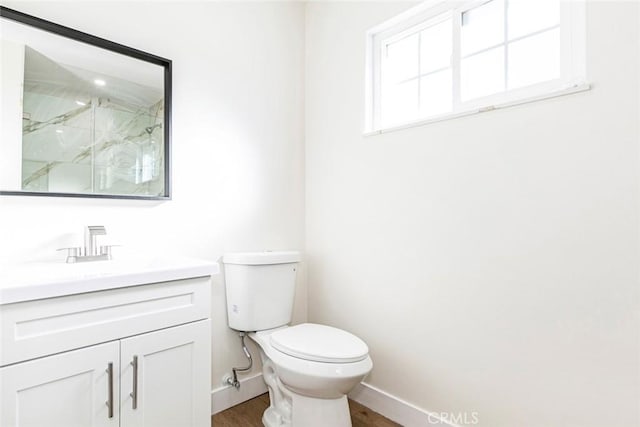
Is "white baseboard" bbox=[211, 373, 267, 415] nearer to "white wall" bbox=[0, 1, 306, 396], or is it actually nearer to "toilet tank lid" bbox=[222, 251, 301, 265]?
"white wall" bbox=[0, 1, 306, 396]

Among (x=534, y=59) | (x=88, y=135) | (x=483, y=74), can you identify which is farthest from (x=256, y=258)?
(x=534, y=59)

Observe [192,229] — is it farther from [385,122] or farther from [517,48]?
[517,48]

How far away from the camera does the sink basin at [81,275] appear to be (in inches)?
36.6

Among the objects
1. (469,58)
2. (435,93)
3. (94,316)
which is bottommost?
(94,316)

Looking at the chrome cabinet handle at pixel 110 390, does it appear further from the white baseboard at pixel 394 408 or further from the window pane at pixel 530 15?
the window pane at pixel 530 15

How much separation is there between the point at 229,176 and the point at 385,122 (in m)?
0.90

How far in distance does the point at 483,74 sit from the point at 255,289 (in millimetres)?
1458

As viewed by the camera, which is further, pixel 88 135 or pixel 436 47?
pixel 436 47

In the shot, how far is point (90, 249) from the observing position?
4.41 feet

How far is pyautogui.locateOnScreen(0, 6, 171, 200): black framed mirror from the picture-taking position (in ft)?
4.11

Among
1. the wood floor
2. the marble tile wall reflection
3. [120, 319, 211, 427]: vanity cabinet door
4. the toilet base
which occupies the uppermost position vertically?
the marble tile wall reflection

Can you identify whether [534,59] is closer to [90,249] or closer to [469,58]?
[469,58]

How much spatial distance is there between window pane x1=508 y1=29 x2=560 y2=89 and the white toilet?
129cm

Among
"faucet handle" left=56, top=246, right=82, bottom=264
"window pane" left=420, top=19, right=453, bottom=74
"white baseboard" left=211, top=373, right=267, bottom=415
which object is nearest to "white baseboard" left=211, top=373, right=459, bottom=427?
"white baseboard" left=211, top=373, right=267, bottom=415
